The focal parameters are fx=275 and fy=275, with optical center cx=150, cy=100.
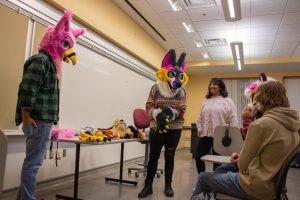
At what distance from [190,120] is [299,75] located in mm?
3792

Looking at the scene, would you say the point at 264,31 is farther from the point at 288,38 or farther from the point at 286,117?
the point at 286,117

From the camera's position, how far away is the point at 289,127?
154 cm

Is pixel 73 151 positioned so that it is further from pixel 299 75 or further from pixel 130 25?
pixel 299 75

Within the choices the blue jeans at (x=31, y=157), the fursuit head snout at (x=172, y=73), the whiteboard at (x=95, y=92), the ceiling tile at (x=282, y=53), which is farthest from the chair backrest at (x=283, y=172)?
the ceiling tile at (x=282, y=53)

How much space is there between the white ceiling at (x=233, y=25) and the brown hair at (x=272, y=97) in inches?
129

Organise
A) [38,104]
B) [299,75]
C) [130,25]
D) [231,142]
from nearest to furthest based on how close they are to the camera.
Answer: [38,104]
[231,142]
[130,25]
[299,75]

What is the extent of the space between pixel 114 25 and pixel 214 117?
8.27 feet

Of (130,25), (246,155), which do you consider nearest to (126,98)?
(130,25)

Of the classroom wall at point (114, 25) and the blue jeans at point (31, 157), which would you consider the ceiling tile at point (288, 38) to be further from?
the blue jeans at point (31, 157)

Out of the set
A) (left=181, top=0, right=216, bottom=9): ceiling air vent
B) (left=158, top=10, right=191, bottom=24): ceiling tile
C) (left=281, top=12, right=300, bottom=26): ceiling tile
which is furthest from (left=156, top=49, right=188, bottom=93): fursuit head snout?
(left=281, top=12, right=300, bottom=26): ceiling tile

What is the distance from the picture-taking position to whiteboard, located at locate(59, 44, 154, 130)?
3631mm

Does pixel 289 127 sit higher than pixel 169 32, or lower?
lower

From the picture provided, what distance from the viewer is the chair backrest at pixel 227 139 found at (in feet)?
8.02

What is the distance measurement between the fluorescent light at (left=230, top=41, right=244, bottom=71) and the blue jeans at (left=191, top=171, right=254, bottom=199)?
495cm
